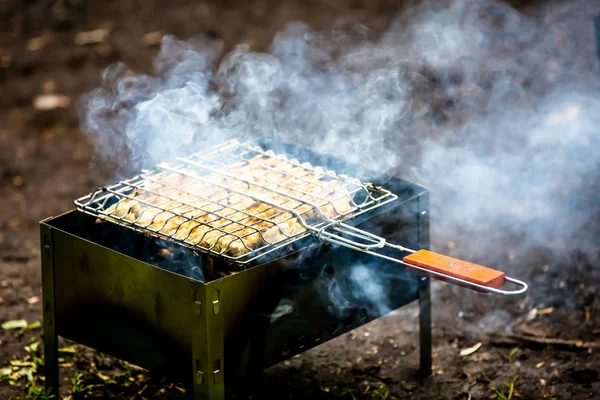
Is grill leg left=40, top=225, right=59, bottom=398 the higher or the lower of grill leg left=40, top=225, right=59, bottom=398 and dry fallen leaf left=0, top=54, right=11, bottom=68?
the lower

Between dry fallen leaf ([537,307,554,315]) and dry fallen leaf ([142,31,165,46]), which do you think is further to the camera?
dry fallen leaf ([142,31,165,46])

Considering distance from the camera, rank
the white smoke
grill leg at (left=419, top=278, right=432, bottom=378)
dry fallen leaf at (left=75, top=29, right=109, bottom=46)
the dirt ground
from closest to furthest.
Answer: grill leg at (left=419, top=278, right=432, bottom=378) → the dirt ground → the white smoke → dry fallen leaf at (left=75, top=29, right=109, bottom=46)

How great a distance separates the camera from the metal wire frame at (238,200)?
432 cm

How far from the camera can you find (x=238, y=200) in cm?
470

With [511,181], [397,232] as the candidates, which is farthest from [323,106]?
[397,232]

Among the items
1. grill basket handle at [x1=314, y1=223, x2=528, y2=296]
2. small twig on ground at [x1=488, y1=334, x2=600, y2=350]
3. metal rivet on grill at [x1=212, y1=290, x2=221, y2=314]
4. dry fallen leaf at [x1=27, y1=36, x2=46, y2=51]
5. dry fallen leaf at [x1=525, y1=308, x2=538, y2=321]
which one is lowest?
small twig on ground at [x1=488, y1=334, x2=600, y2=350]

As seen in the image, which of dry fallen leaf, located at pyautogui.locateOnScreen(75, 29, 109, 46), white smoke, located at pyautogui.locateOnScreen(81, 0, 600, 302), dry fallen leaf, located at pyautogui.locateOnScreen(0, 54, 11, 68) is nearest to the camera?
white smoke, located at pyautogui.locateOnScreen(81, 0, 600, 302)

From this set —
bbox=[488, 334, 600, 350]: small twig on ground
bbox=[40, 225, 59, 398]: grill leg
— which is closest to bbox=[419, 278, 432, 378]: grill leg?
bbox=[488, 334, 600, 350]: small twig on ground

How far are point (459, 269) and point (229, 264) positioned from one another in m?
1.17

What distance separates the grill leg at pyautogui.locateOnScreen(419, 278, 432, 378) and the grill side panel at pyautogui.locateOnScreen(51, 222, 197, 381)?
1.59m

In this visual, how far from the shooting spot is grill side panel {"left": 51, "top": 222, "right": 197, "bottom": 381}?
420 cm

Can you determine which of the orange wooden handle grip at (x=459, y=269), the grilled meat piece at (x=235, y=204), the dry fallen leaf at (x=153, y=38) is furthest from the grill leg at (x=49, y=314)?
the dry fallen leaf at (x=153, y=38)

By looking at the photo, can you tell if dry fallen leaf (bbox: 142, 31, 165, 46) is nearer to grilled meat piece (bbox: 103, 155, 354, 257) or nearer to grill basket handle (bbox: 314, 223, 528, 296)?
grilled meat piece (bbox: 103, 155, 354, 257)

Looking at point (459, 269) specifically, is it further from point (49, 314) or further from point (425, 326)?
point (49, 314)
